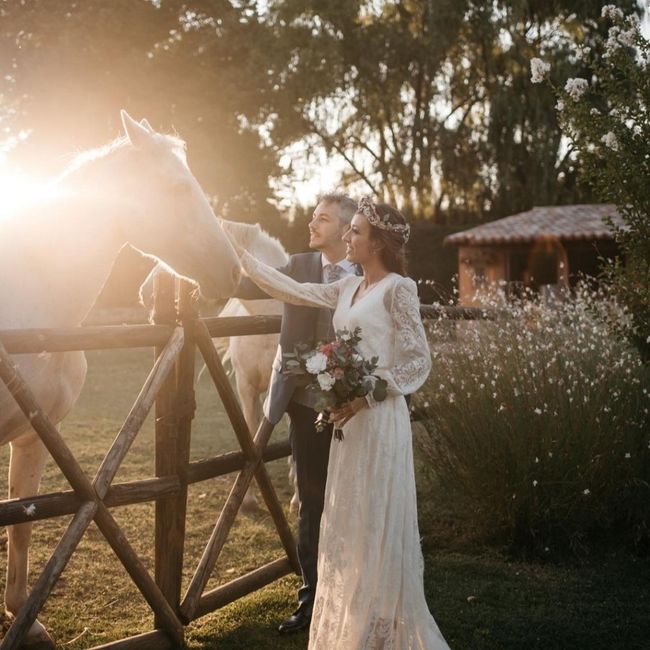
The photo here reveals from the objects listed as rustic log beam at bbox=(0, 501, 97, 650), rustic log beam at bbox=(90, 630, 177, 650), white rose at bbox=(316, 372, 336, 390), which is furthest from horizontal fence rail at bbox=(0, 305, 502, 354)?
rustic log beam at bbox=(90, 630, 177, 650)

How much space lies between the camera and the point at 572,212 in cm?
2378

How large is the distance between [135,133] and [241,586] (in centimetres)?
258

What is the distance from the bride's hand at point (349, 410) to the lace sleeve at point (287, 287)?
67 centimetres

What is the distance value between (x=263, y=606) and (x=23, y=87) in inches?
762

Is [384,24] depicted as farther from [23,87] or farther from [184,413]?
[184,413]

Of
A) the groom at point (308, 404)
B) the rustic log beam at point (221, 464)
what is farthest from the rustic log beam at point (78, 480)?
the groom at point (308, 404)

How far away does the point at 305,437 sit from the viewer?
4.03 metres

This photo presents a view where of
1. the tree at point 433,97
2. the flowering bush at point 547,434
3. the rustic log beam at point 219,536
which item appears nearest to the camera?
the rustic log beam at point 219,536

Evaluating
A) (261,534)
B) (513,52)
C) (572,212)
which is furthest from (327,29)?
(261,534)

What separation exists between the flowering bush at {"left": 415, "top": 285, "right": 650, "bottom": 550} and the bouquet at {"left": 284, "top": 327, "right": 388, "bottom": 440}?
195cm

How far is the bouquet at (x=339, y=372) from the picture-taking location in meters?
3.05

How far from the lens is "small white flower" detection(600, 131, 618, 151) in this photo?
4.17 m

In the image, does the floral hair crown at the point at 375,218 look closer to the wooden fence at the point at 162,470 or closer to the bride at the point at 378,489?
the bride at the point at 378,489

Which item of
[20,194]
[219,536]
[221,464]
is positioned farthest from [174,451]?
[20,194]
